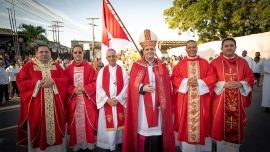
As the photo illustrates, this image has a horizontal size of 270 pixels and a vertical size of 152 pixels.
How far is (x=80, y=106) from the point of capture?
3869 millimetres

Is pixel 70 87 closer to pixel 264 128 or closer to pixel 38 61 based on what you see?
pixel 38 61

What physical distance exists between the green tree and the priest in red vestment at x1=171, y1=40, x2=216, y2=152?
46.7 ft

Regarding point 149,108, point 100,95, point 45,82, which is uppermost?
point 45,82

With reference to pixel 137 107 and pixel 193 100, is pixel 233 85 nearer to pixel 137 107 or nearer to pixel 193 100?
pixel 193 100

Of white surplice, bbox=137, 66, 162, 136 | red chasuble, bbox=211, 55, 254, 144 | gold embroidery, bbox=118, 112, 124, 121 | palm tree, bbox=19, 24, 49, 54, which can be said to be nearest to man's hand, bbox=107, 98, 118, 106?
gold embroidery, bbox=118, 112, 124, 121

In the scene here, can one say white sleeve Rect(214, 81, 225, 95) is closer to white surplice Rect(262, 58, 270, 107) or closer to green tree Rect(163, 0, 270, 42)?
white surplice Rect(262, 58, 270, 107)

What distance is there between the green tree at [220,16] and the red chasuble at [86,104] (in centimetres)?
1501

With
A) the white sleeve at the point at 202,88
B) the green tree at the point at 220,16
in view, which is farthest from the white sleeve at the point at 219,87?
the green tree at the point at 220,16

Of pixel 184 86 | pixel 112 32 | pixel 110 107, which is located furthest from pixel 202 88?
pixel 112 32

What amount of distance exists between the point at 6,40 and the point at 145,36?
27816 millimetres

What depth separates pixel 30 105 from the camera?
3.37m

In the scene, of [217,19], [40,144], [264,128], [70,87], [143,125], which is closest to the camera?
[143,125]

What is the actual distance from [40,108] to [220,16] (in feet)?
53.9

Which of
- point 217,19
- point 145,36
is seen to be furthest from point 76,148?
point 217,19
